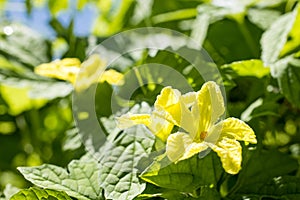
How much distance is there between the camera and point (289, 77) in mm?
819

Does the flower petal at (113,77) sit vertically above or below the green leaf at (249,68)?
above

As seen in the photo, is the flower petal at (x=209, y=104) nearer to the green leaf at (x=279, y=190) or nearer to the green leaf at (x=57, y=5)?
the green leaf at (x=279, y=190)

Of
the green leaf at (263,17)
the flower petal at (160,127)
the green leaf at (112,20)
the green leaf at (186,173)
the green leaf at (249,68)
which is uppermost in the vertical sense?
the green leaf at (112,20)

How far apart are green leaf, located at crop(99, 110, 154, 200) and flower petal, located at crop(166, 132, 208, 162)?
6cm

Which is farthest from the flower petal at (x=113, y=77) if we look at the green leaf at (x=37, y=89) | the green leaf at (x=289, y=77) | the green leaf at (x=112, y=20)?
the green leaf at (x=112, y=20)

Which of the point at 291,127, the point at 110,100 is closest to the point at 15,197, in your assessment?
the point at 110,100

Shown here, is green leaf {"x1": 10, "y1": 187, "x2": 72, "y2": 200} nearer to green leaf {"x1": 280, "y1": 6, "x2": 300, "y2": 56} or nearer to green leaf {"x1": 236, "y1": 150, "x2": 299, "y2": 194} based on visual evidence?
green leaf {"x1": 236, "y1": 150, "x2": 299, "y2": 194}

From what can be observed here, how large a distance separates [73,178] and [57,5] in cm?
60

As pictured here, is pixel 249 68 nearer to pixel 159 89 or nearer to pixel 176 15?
pixel 159 89

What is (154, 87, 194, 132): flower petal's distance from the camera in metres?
0.63

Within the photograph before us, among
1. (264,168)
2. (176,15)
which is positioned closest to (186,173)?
(264,168)

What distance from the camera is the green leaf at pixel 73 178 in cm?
69

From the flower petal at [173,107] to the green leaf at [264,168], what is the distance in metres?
0.16

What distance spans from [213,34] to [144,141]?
0.39m
